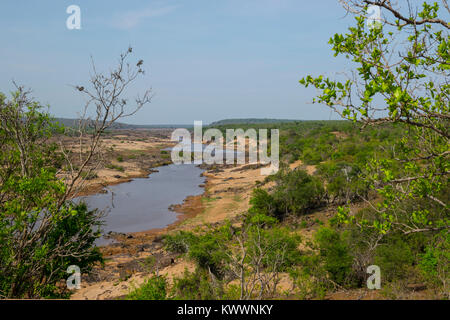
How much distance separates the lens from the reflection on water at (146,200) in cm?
2361

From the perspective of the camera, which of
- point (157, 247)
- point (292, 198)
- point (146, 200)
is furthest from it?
point (146, 200)

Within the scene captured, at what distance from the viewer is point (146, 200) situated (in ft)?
101

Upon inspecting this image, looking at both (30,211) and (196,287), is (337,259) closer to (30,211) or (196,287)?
(196,287)

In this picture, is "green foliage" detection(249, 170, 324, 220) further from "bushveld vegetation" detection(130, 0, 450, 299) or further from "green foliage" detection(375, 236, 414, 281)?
"green foliage" detection(375, 236, 414, 281)

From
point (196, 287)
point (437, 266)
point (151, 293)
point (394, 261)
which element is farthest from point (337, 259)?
point (151, 293)

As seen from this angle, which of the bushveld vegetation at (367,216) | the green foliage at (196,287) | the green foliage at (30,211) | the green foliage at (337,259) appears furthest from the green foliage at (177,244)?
the green foliage at (337,259)

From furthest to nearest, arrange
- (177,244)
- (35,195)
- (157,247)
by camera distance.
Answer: (157,247) < (177,244) < (35,195)

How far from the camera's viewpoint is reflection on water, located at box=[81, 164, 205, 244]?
2361cm

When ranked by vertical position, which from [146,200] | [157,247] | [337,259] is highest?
[337,259]

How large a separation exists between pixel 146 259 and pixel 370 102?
49.8ft

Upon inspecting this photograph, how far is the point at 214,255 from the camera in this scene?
12.0 metres

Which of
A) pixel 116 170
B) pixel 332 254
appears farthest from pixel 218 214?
pixel 116 170

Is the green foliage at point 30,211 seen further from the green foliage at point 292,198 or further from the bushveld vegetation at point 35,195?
the green foliage at point 292,198

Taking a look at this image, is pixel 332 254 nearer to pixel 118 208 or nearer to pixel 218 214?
pixel 218 214
